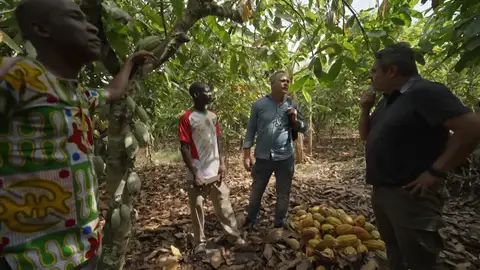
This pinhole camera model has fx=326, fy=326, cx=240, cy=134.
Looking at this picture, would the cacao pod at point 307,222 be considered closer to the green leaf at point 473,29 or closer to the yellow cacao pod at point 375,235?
the yellow cacao pod at point 375,235

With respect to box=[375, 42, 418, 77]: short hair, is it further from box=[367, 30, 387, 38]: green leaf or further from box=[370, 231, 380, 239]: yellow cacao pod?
box=[370, 231, 380, 239]: yellow cacao pod

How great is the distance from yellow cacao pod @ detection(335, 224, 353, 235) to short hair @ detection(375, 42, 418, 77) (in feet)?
4.47

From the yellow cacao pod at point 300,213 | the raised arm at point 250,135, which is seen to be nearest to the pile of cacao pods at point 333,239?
the yellow cacao pod at point 300,213

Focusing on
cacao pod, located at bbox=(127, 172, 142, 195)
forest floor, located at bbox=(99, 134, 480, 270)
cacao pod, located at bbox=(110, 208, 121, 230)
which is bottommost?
forest floor, located at bbox=(99, 134, 480, 270)

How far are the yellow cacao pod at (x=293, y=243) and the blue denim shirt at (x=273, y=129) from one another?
2.21 ft

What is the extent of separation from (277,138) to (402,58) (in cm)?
135

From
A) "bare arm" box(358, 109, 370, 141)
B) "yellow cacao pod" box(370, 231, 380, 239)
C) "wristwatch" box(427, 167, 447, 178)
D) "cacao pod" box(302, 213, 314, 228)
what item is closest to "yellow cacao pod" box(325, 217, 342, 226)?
"cacao pod" box(302, 213, 314, 228)

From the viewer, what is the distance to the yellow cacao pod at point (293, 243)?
2.57 meters

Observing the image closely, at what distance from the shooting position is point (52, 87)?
868mm

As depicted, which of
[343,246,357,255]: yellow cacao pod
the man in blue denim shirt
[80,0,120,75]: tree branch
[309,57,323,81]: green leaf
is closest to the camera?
[80,0,120,75]: tree branch

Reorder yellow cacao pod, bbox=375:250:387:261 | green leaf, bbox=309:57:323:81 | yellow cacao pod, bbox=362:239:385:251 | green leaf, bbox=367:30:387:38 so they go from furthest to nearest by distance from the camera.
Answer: yellow cacao pod, bbox=362:239:385:251
yellow cacao pod, bbox=375:250:387:261
green leaf, bbox=309:57:323:81
green leaf, bbox=367:30:387:38

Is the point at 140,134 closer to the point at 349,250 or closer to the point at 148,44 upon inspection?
the point at 148,44

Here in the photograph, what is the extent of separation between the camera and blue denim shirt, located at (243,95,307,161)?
2.84m

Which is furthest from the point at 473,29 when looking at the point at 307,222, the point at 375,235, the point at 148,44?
the point at 307,222
